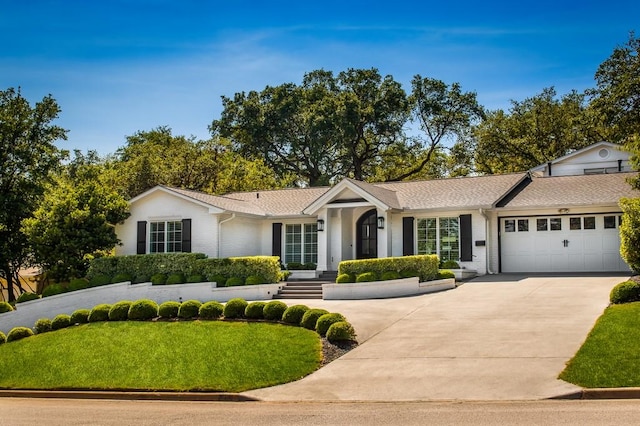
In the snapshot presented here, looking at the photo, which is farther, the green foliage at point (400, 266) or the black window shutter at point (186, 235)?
the black window shutter at point (186, 235)

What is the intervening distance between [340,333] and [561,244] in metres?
13.6

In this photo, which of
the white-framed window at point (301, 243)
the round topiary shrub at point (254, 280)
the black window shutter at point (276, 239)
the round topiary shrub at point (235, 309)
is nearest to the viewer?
the round topiary shrub at point (235, 309)

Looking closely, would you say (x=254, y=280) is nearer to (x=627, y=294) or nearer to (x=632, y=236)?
(x=627, y=294)

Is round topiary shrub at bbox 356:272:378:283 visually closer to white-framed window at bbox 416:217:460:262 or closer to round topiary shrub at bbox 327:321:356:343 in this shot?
white-framed window at bbox 416:217:460:262

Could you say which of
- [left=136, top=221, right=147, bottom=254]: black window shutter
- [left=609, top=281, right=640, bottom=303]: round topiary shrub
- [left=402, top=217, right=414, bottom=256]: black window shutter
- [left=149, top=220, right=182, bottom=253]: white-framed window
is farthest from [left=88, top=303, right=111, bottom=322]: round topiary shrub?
[left=609, top=281, right=640, bottom=303]: round topiary shrub

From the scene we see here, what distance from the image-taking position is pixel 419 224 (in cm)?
2720

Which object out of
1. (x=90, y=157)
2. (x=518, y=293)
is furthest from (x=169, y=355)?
(x=90, y=157)

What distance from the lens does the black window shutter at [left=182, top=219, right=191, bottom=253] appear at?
90.5 feet

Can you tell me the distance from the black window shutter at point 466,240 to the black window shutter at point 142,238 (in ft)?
44.2

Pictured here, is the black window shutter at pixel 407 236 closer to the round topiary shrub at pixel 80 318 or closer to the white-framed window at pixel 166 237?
the white-framed window at pixel 166 237

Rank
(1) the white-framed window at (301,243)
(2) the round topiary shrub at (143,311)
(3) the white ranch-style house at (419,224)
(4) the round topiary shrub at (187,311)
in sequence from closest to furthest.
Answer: (4) the round topiary shrub at (187,311), (2) the round topiary shrub at (143,311), (3) the white ranch-style house at (419,224), (1) the white-framed window at (301,243)

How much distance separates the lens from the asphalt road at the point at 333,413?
9094mm

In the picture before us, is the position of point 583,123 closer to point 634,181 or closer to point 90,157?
point 634,181

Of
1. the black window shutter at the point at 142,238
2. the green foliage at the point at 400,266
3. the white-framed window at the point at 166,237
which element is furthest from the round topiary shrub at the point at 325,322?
the black window shutter at the point at 142,238
